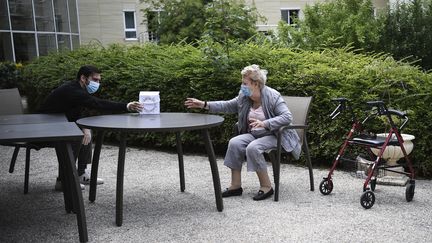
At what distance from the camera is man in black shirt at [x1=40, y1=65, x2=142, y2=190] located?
5.02 m

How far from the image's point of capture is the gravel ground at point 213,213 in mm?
3850

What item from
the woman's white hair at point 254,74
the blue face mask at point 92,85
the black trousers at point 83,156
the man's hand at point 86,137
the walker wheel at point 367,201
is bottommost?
the walker wheel at point 367,201

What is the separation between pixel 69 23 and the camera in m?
23.2

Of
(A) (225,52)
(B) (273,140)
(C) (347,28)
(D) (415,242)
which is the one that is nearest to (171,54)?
(A) (225,52)

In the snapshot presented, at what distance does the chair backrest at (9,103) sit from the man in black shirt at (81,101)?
0.70 metres

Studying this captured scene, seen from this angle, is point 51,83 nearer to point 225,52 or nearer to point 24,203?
point 225,52

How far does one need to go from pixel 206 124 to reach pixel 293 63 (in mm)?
2577

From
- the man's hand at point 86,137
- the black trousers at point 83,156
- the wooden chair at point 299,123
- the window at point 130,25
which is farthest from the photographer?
the window at point 130,25

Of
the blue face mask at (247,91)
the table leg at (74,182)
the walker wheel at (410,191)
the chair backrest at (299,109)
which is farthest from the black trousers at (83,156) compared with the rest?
the walker wheel at (410,191)

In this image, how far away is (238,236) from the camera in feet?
12.5

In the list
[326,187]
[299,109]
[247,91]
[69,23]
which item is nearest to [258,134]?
[247,91]

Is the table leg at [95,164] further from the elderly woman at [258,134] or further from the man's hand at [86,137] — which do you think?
the elderly woman at [258,134]

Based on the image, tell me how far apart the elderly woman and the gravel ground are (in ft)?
0.71

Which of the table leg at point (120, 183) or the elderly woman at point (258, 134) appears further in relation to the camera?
the elderly woman at point (258, 134)
